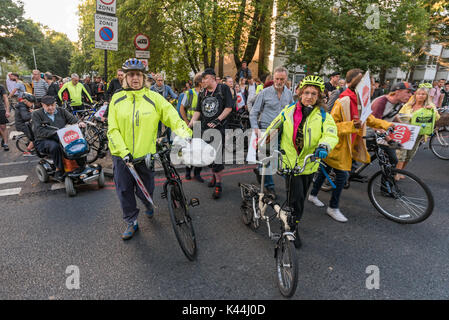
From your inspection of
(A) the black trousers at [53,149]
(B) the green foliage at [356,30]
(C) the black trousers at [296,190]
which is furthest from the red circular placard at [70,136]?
(B) the green foliage at [356,30]

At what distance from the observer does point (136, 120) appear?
10.2 feet

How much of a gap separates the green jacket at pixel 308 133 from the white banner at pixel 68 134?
366 centimetres

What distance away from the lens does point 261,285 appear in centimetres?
264

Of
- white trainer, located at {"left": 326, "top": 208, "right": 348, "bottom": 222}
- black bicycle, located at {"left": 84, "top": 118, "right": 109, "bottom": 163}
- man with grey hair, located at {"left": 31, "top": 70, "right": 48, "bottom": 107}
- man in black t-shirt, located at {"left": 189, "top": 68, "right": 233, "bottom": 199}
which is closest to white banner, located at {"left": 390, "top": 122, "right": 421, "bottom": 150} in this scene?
white trainer, located at {"left": 326, "top": 208, "right": 348, "bottom": 222}

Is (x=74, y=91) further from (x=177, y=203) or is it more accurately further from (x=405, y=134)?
(x=405, y=134)

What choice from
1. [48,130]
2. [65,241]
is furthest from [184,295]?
[48,130]

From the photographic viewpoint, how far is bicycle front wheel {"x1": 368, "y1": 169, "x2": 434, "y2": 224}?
365cm

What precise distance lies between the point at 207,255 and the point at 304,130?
1.79m

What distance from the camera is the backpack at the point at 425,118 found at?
5.24m

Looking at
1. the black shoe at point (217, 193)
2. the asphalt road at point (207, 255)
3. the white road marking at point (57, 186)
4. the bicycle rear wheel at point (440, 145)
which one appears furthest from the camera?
the bicycle rear wheel at point (440, 145)

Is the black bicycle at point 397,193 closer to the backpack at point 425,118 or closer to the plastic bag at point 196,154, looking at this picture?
the backpack at point 425,118

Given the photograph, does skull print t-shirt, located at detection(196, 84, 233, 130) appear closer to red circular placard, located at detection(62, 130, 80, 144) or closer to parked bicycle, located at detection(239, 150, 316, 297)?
parked bicycle, located at detection(239, 150, 316, 297)

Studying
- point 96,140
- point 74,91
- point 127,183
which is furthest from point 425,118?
point 74,91
